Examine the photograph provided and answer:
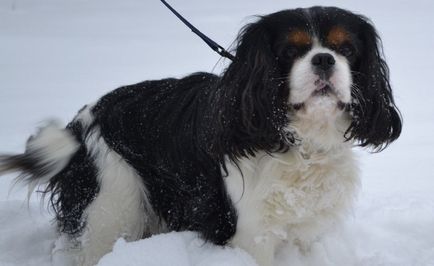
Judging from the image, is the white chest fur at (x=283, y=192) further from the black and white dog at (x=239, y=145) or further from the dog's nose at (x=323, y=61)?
the dog's nose at (x=323, y=61)

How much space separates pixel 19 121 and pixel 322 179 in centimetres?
426

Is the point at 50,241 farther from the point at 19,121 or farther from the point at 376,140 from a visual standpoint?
the point at 19,121

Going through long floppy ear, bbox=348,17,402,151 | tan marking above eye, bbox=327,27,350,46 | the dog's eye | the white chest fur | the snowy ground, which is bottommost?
the snowy ground

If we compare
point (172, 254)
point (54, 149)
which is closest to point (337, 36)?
point (172, 254)

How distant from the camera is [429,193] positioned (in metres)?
4.16

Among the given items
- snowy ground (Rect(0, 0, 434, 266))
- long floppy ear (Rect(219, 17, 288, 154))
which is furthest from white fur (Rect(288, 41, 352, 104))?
snowy ground (Rect(0, 0, 434, 266))

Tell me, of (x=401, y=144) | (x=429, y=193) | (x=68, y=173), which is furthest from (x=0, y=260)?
(x=401, y=144)

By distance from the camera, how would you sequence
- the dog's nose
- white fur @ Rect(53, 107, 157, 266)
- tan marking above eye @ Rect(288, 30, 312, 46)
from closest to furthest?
1. the dog's nose
2. tan marking above eye @ Rect(288, 30, 312, 46)
3. white fur @ Rect(53, 107, 157, 266)

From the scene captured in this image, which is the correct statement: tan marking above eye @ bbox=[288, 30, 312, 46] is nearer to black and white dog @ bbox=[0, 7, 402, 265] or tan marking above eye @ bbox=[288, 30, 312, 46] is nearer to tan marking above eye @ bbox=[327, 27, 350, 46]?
black and white dog @ bbox=[0, 7, 402, 265]

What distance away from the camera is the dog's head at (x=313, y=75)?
8.40 ft

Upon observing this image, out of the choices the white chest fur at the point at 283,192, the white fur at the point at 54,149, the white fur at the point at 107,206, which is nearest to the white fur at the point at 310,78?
the white chest fur at the point at 283,192

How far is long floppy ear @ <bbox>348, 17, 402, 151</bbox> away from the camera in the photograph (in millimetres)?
2822

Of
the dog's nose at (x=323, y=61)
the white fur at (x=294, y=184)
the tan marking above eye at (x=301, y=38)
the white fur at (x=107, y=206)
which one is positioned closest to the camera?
the dog's nose at (x=323, y=61)

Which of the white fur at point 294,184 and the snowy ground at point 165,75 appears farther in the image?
the snowy ground at point 165,75
